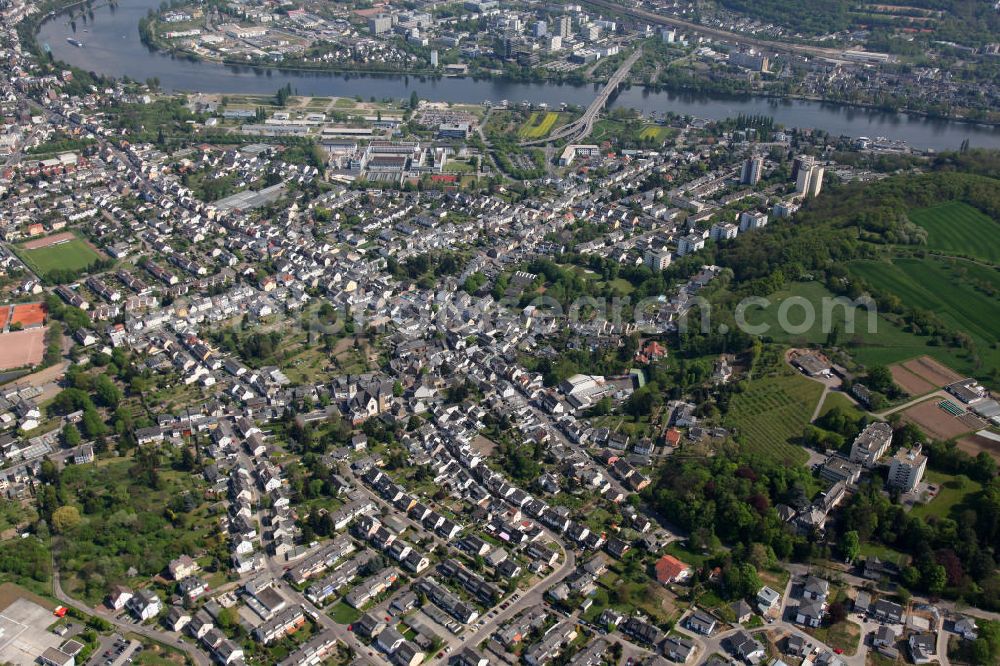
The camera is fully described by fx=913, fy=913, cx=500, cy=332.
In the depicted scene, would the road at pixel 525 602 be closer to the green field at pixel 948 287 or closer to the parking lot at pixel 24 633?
the parking lot at pixel 24 633

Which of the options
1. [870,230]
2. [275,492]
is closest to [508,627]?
[275,492]

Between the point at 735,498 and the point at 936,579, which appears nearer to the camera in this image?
the point at 936,579

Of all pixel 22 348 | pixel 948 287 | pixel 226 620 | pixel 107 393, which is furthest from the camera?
pixel 948 287

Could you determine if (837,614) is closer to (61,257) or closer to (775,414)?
(775,414)

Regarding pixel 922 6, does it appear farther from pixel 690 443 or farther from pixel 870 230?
Result: pixel 690 443

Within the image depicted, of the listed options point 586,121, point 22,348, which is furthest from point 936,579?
point 586,121

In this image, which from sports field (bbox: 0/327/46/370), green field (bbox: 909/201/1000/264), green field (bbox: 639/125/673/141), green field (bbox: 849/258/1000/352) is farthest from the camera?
green field (bbox: 639/125/673/141)

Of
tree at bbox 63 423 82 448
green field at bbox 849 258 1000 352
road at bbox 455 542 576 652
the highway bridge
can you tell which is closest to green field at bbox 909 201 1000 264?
green field at bbox 849 258 1000 352

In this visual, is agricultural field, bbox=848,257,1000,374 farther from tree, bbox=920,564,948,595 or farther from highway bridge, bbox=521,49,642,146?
highway bridge, bbox=521,49,642,146
